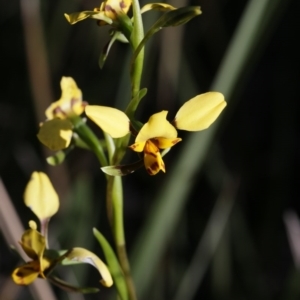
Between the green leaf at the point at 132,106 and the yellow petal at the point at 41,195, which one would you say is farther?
the yellow petal at the point at 41,195

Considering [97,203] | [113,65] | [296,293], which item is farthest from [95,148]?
[113,65]

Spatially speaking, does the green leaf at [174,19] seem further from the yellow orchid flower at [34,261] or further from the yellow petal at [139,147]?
the yellow orchid flower at [34,261]

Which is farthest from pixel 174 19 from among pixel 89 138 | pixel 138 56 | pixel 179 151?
pixel 179 151

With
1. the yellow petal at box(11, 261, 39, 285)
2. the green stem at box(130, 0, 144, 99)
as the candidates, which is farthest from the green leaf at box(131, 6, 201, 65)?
the yellow petal at box(11, 261, 39, 285)

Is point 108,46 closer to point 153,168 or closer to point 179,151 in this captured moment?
point 153,168

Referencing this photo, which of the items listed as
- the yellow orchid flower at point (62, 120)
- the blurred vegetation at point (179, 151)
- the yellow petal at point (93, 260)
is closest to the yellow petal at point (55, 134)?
the yellow orchid flower at point (62, 120)

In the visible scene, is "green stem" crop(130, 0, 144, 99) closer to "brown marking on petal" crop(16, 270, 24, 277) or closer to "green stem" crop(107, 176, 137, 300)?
"green stem" crop(107, 176, 137, 300)
